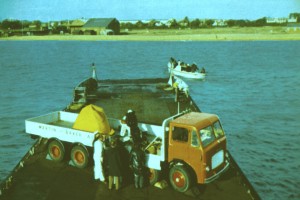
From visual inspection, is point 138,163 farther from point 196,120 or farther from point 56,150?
point 56,150

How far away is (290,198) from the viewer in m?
16.3

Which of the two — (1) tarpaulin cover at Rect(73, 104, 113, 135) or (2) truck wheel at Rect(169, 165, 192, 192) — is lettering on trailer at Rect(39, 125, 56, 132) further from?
(2) truck wheel at Rect(169, 165, 192, 192)

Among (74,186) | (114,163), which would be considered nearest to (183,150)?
(114,163)

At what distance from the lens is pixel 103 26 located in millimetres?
155000

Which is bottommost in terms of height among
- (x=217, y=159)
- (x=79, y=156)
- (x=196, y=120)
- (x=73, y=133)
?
(x=79, y=156)

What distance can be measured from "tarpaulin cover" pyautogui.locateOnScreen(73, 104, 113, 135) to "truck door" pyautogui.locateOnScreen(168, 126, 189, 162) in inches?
113

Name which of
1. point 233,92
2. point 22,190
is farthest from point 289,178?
point 233,92

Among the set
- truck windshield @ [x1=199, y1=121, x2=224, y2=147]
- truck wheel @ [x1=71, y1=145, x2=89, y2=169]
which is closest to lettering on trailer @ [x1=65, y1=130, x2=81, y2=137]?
truck wheel @ [x1=71, y1=145, x2=89, y2=169]

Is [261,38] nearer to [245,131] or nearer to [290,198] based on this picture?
[245,131]

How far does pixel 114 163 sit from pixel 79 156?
2164mm

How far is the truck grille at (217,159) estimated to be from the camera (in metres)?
11.1

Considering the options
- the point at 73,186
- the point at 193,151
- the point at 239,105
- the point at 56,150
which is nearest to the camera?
the point at 193,151

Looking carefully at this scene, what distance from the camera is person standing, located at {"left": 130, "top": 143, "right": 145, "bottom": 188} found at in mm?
11016

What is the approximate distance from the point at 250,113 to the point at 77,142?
2216 cm
